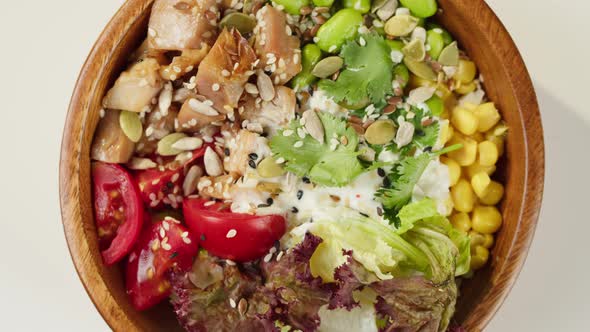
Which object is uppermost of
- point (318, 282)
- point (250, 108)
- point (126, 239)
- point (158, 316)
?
point (250, 108)

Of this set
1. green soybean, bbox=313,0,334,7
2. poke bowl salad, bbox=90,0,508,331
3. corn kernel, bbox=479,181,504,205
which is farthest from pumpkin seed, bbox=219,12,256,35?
corn kernel, bbox=479,181,504,205

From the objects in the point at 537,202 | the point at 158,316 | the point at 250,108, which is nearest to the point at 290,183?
the point at 250,108

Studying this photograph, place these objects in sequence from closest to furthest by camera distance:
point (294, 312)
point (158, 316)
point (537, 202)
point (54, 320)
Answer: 1. point (294, 312)
2. point (537, 202)
3. point (158, 316)
4. point (54, 320)

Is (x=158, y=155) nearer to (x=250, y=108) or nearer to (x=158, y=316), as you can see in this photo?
(x=250, y=108)

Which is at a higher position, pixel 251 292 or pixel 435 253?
pixel 435 253

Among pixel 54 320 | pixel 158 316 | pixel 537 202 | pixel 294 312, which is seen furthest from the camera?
pixel 54 320

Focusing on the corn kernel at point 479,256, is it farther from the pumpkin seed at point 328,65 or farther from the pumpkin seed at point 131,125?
the pumpkin seed at point 131,125

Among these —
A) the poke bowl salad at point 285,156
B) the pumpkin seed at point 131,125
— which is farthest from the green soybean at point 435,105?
the pumpkin seed at point 131,125

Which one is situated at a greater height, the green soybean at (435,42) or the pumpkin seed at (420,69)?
the green soybean at (435,42)
